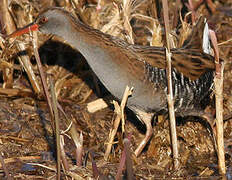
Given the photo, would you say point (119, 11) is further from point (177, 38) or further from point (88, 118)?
point (88, 118)

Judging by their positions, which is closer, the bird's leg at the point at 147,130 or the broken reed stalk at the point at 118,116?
the broken reed stalk at the point at 118,116

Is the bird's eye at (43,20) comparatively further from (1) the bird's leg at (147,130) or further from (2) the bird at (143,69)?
(1) the bird's leg at (147,130)

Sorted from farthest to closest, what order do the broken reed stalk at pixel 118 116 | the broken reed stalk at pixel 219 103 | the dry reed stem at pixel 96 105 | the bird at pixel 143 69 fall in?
the dry reed stem at pixel 96 105 < the bird at pixel 143 69 < the broken reed stalk at pixel 118 116 < the broken reed stalk at pixel 219 103

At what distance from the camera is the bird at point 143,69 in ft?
14.8

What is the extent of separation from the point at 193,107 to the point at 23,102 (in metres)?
1.61

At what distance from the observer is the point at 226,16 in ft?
22.0

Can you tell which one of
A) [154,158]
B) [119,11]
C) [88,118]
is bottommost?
[154,158]

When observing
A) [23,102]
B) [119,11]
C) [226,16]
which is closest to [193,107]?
[119,11]

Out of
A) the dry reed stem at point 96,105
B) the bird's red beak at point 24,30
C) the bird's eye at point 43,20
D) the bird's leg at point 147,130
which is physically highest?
the bird's eye at point 43,20

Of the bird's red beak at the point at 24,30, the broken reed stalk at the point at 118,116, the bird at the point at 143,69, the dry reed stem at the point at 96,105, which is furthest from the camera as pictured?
the dry reed stem at the point at 96,105

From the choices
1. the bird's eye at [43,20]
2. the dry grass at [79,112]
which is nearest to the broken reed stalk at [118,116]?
the dry grass at [79,112]

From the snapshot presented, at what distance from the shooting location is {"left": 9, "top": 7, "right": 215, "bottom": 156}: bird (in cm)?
451

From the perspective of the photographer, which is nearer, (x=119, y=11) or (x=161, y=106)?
(x=161, y=106)

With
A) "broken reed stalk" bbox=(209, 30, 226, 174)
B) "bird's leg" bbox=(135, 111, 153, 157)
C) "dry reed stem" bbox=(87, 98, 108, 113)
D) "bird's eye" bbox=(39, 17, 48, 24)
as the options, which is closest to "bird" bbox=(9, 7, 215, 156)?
"bird's leg" bbox=(135, 111, 153, 157)
